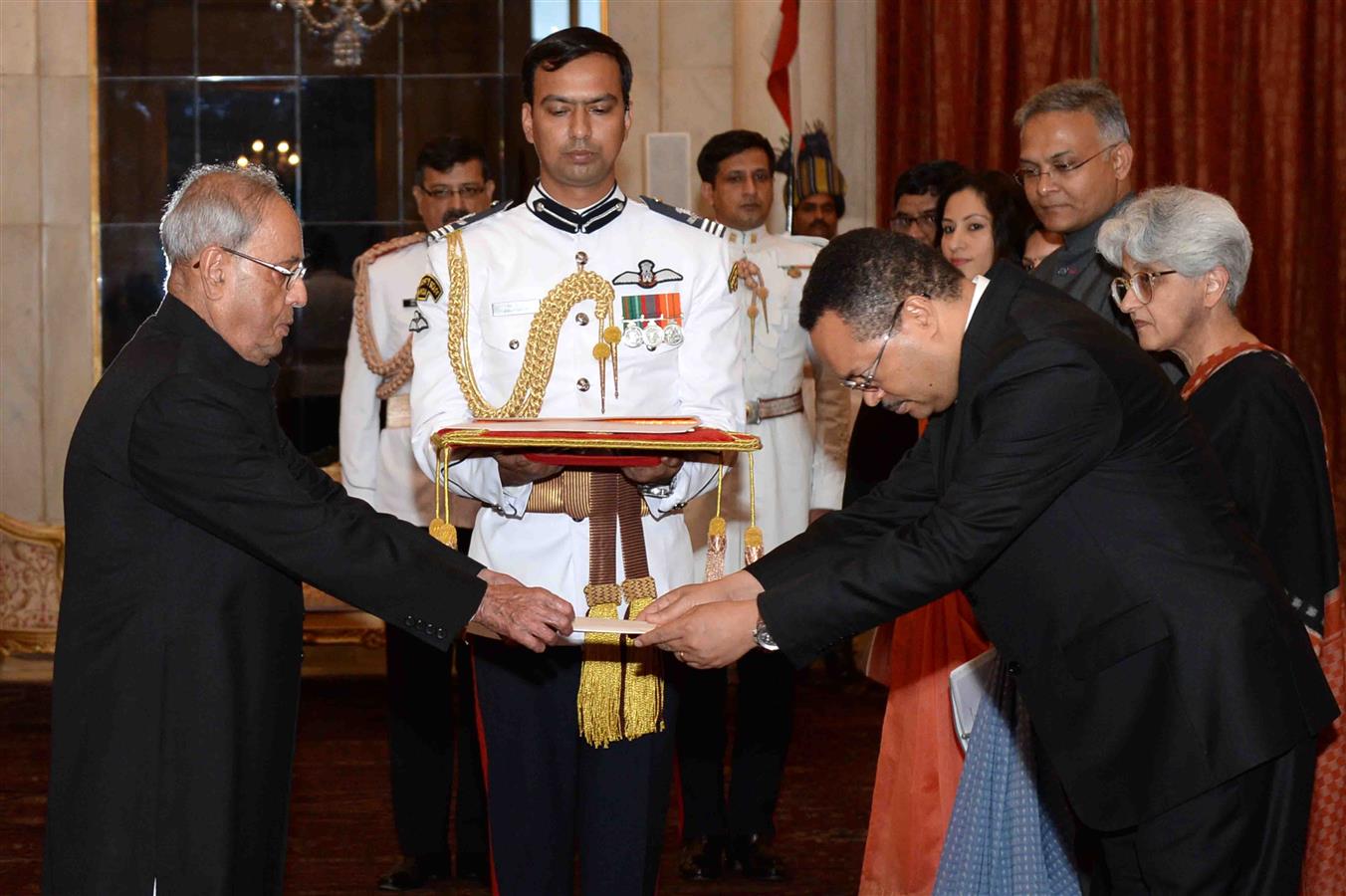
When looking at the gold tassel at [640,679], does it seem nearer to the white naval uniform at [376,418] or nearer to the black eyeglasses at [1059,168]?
the black eyeglasses at [1059,168]

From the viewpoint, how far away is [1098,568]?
2348 mm

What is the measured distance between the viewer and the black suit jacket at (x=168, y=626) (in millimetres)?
2287

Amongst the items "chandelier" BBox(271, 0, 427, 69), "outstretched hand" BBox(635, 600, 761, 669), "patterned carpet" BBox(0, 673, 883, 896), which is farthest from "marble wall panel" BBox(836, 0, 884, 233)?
"outstretched hand" BBox(635, 600, 761, 669)

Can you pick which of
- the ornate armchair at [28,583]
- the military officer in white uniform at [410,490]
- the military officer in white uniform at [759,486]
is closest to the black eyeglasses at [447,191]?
the military officer in white uniform at [410,490]

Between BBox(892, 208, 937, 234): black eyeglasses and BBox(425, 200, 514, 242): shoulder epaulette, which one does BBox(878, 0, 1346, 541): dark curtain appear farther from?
BBox(425, 200, 514, 242): shoulder epaulette

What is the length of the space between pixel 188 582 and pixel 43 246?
17.0 feet

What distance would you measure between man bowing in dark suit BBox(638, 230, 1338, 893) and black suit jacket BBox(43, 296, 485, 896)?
0.87m

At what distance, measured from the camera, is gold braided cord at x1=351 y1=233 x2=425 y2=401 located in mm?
4195

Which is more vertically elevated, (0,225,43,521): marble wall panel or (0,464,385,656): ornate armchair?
(0,225,43,521): marble wall panel

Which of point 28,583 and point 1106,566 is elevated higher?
point 1106,566

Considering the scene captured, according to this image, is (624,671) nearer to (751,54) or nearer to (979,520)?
(979,520)

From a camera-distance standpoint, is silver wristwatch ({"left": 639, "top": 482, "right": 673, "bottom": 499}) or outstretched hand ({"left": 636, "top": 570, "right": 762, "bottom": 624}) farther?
silver wristwatch ({"left": 639, "top": 482, "right": 673, "bottom": 499})

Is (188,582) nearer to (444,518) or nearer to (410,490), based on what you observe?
(444,518)

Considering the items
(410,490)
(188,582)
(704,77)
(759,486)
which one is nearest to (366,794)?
(410,490)
